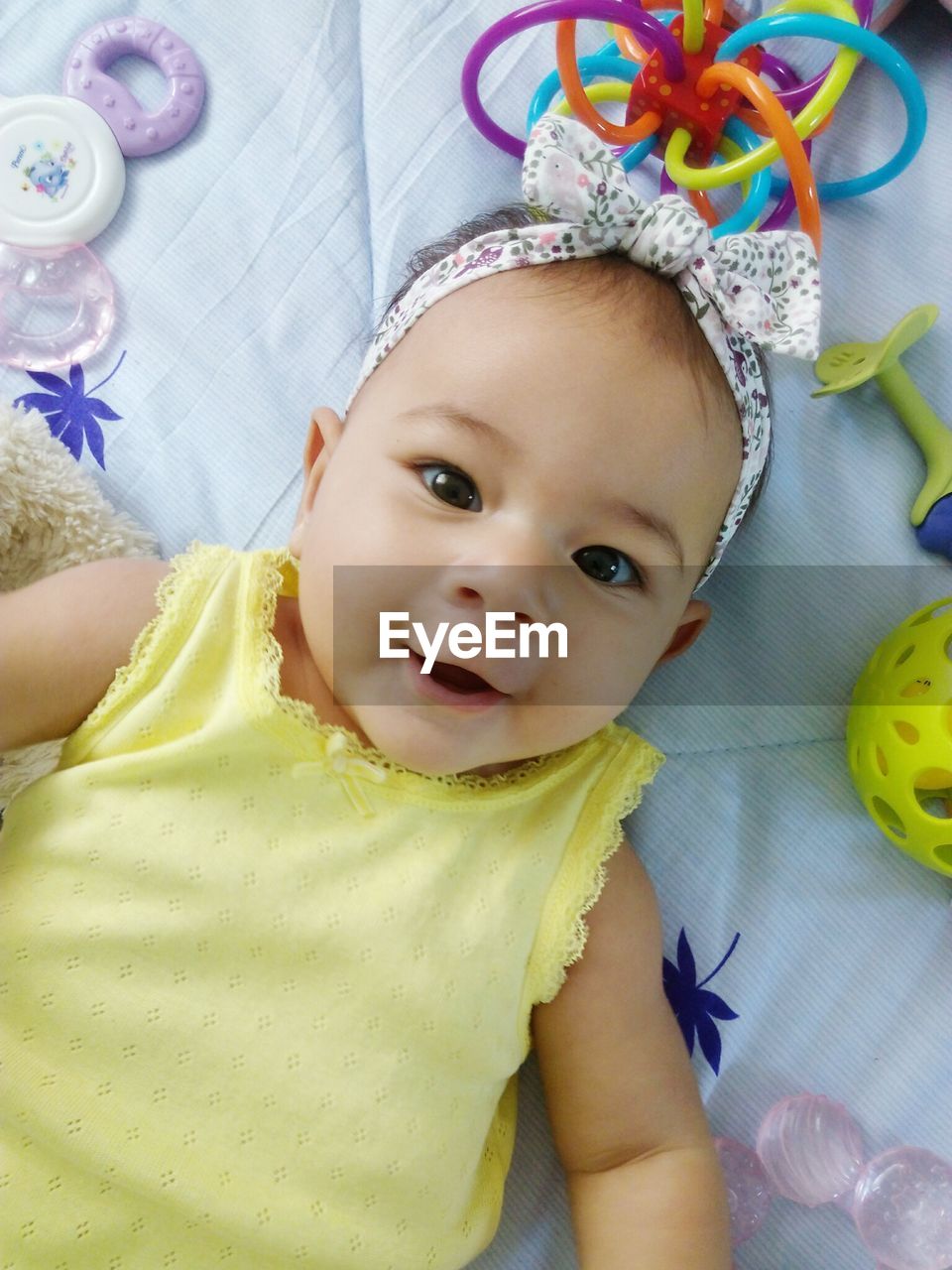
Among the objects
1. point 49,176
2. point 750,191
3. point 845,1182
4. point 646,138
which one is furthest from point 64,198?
point 845,1182

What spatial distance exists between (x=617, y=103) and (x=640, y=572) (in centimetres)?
64

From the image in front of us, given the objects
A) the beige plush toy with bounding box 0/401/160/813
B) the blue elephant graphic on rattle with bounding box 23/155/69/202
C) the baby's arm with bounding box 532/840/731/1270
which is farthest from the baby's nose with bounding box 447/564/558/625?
the blue elephant graphic on rattle with bounding box 23/155/69/202

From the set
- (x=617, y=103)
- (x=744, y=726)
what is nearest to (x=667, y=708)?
(x=744, y=726)

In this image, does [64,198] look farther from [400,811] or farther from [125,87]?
[400,811]

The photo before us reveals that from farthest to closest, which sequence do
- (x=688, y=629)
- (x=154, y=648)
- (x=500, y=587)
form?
(x=688, y=629)
(x=154, y=648)
(x=500, y=587)

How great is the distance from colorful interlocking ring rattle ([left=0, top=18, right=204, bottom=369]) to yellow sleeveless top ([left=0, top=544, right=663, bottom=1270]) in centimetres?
38

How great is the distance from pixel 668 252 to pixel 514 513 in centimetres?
24

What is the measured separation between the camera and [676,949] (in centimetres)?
106

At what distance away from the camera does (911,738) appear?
981mm

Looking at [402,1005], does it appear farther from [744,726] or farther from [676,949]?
[744,726]

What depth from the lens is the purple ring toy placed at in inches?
41.7

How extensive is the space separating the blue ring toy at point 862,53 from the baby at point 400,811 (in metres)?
0.27

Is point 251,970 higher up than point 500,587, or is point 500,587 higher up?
point 500,587

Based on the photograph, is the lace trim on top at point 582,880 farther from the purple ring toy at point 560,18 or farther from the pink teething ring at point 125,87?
the pink teething ring at point 125,87
